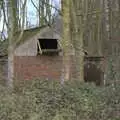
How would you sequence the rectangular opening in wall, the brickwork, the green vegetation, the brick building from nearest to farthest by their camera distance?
the green vegetation → the brickwork → the brick building → the rectangular opening in wall

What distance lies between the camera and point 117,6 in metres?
23.8

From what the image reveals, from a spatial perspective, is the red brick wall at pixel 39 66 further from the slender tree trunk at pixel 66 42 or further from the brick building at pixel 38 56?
the slender tree trunk at pixel 66 42

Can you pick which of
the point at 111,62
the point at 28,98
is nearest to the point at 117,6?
the point at 111,62

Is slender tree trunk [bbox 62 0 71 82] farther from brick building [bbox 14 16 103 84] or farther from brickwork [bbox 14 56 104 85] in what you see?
brickwork [bbox 14 56 104 85]

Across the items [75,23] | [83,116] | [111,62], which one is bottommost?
[83,116]

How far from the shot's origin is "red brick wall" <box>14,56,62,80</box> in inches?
1032

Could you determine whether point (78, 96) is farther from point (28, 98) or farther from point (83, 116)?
point (28, 98)

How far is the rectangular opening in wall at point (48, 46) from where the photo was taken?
26.8 meters

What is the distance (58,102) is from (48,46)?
1881cm

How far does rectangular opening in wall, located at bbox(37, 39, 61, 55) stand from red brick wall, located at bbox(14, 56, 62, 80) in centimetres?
35

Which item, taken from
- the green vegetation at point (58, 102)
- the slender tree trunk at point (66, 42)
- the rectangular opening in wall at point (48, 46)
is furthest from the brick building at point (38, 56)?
the green vegetation at point (58, 102)

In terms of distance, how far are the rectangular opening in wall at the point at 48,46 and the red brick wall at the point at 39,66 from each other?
350mm

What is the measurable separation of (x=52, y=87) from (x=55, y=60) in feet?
49.4

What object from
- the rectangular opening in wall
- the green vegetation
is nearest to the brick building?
the rectangular opening in wall
